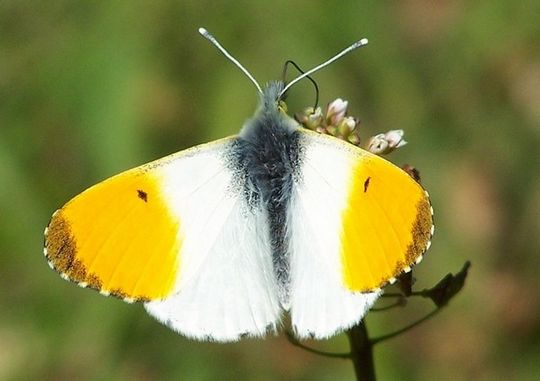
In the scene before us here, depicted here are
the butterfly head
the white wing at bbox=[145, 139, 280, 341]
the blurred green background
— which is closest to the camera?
the white wing at bbox=[145, 139, 280, 341]

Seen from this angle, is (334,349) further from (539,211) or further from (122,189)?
(122,189)

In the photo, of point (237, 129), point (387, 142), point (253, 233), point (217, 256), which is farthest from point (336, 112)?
point (237, 129)

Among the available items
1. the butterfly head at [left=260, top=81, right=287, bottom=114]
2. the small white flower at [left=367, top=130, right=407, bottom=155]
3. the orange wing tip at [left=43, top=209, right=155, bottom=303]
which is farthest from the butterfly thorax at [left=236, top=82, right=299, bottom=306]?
the orange wing tip at [left=43, top=209, right=155, bottom=303]

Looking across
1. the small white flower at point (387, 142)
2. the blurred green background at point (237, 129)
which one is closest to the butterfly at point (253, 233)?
the small white flower at point (387, 142)

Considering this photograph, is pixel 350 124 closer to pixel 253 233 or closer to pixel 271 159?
pixel 271 159

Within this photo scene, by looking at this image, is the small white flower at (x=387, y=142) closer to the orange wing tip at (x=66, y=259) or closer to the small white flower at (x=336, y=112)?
the small white flower at (x=336, y=112)

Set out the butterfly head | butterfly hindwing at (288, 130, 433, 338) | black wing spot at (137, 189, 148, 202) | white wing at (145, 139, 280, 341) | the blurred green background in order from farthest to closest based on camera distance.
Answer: the blurred green background < the butterfly head < black wing spot at (137, 189, 148, 202) < white wing at (145, 139, 280, 341) < butterfly hindwing at (288, 130, 433, 338)

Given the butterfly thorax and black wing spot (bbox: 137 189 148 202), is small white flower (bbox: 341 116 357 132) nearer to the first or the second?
the butterfly thorax
